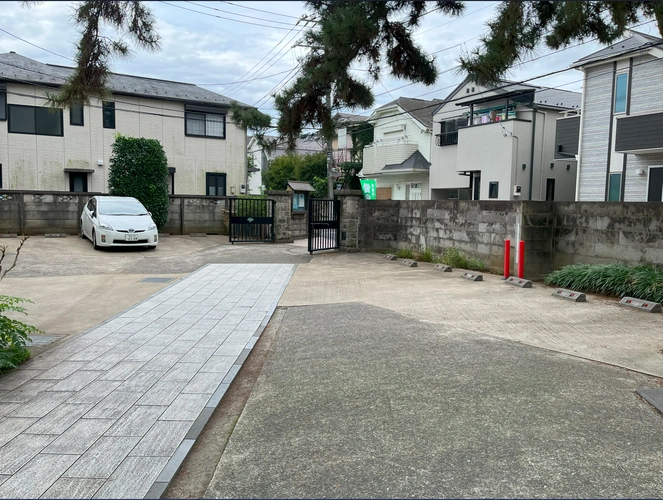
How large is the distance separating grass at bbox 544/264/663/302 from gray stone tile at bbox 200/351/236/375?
6409 millimetres

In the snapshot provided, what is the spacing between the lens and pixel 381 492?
2.99 meters

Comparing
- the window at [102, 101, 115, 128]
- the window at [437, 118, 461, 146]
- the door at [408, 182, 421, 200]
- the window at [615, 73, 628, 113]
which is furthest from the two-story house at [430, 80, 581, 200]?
the window at [102, 101, 115, 128]

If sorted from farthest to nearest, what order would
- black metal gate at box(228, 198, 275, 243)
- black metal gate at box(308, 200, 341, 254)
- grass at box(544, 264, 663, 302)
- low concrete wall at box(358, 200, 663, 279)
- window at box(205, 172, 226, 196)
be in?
window at box(205, 172, 226, 196) → black metal gate at box(228, 198, 275, 243) → black metal gate at box(308, 200, 341, 254) → low concrete wall at box(358, 200, 663, 279) → grass at box(544, 264, 663, 302)

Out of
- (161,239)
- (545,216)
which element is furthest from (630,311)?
(161,239)

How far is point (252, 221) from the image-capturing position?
18.4 m

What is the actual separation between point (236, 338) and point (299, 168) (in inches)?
1672

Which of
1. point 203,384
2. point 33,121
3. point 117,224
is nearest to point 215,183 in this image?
point 33,121

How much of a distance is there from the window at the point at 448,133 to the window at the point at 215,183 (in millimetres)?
11611

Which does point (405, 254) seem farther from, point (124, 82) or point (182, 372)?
point (124, 82)

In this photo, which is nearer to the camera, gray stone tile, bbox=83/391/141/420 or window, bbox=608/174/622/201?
gray stone tile, bbox=83/391/141/420

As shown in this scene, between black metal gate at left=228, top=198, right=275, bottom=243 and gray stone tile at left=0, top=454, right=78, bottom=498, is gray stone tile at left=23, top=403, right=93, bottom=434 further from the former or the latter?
black metal gate at left=228, top=198, right=275, bottom=243

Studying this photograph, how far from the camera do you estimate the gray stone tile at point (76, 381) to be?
15.5 feet

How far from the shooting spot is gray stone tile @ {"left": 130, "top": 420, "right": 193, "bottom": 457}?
3506 mm

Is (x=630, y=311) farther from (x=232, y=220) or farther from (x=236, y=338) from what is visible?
(x=232, y=220)
